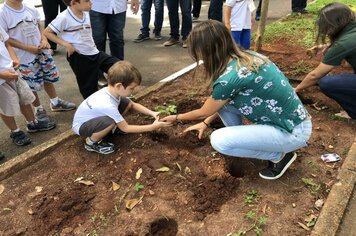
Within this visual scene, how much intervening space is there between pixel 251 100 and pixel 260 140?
1.08 feet

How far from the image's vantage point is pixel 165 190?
292 centimetres

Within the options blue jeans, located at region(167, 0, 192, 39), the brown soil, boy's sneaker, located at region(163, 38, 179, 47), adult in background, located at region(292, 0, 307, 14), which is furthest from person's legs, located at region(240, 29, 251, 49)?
adult in background, located at region(292, 0, 307, 14)

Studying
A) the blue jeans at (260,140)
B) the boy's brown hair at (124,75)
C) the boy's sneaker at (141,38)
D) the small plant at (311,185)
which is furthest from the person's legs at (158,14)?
the small plant at (311,185)

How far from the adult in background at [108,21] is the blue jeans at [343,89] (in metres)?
2.70

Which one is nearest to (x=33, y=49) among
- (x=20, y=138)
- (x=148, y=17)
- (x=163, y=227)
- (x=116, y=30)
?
(x=20, y=138)

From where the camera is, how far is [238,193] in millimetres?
2852

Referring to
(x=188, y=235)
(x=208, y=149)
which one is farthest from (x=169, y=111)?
(x=188, y=235)

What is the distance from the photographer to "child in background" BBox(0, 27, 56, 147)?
3338 mm

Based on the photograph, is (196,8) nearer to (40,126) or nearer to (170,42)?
(170,42)

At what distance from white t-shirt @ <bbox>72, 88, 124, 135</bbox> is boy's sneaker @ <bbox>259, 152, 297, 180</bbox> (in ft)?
4.38

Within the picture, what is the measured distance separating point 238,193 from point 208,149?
25.5 inches

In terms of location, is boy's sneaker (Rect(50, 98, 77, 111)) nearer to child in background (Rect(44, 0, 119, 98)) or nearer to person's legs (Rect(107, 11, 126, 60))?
child in background (Rect(44, 0, 119, 98))

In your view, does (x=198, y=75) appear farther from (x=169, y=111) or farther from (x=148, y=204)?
(x=148, y=204)

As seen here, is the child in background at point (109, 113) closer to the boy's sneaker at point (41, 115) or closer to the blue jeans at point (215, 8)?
the boy's sneaker at point (41, 115)
